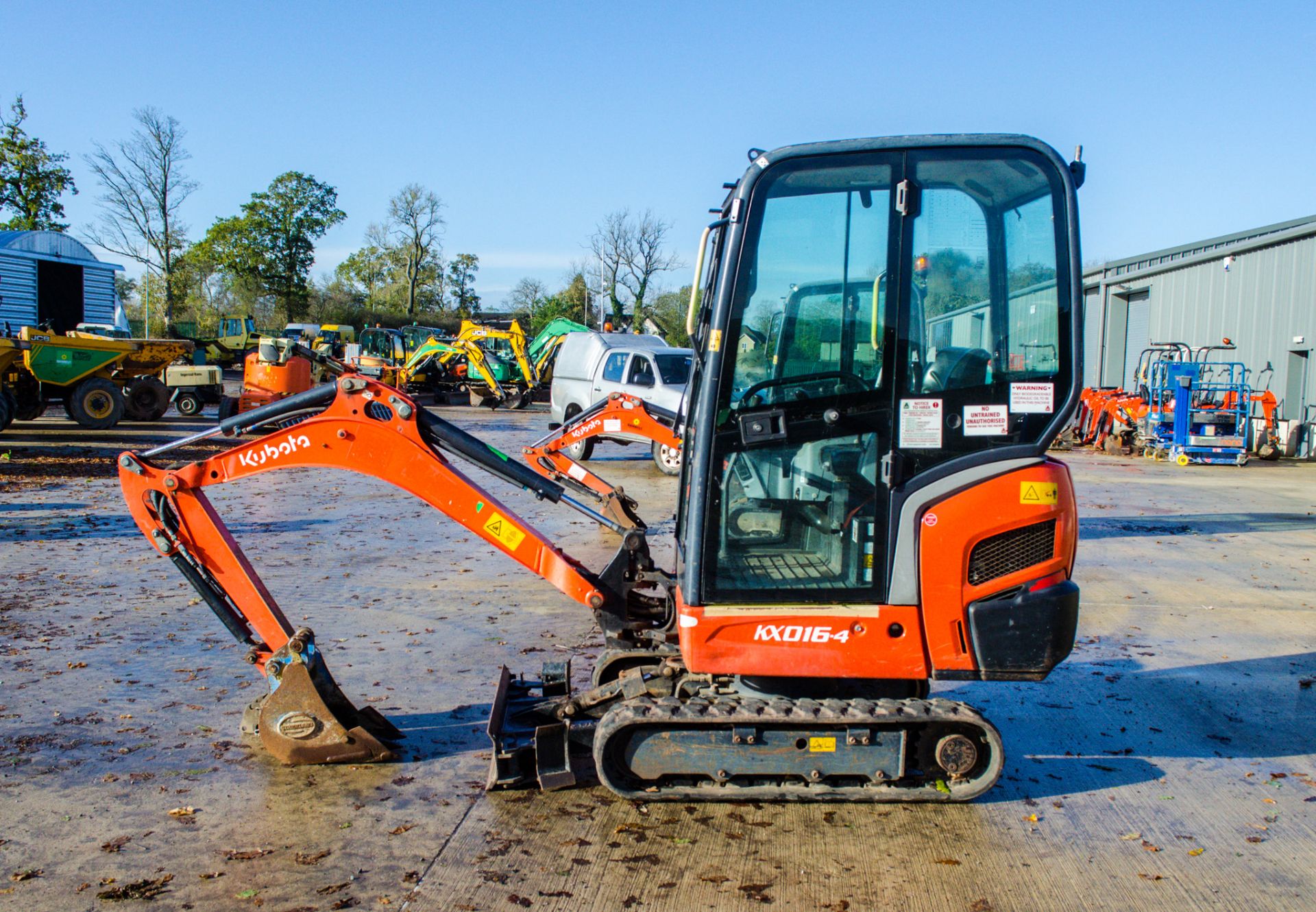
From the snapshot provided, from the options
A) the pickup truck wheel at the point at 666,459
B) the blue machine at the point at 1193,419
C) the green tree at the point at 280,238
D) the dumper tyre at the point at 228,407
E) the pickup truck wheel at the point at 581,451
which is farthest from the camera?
the green tree at the point at 280,238

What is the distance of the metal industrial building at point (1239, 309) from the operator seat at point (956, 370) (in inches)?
718

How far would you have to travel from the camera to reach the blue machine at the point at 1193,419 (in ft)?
66.1

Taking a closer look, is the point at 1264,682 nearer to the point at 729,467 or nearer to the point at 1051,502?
the point at 1051,502

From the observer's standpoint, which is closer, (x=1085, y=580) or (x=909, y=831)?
(x=909, y=831)

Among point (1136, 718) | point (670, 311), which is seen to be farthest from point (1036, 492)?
point (670, 311)

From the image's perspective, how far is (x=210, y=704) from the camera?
5.69 meters

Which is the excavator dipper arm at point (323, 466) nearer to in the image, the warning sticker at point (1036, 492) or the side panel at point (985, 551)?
the side panel at point (985, 551)

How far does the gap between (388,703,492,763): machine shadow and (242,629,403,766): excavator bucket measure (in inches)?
9.4

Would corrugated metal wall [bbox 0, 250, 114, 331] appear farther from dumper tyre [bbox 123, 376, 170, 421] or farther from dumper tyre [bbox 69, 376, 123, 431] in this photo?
dumper tyre [bbox 69, 376, 123, 431]

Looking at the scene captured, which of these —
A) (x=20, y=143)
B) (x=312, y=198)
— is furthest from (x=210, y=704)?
(x=312, y=198)

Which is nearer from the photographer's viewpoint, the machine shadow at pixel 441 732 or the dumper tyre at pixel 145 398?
the machine shadow at pixel 441 732

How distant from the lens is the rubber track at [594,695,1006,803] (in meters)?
4.30

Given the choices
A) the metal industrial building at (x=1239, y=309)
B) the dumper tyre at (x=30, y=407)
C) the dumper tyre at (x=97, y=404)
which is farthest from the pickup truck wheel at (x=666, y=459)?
the dumper tyre at (x=30, y=407)

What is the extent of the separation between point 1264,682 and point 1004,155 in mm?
4325
